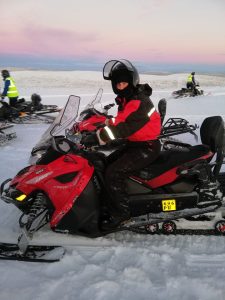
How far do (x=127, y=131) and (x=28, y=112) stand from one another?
8958mm

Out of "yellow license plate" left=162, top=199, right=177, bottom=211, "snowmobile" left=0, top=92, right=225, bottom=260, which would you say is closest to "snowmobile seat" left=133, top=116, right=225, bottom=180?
"snowmobile" left=0, top=92, right=225, bottom=260

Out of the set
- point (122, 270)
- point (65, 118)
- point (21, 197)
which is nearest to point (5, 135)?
point (65, 118)

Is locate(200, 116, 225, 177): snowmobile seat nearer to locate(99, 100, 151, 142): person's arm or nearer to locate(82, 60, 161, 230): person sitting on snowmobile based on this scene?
locate(82, 60, 161, 230): person sitting on snowmobile

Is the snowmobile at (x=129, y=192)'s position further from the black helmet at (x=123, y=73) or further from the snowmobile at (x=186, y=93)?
the snowmobile at (x=186, y=93)

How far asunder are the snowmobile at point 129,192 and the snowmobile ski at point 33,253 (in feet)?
0.07

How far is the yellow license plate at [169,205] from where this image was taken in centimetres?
372

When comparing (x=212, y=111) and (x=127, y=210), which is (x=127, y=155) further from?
(x=212, y=111)

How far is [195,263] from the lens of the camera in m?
3.33

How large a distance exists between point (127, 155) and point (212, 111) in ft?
35.7

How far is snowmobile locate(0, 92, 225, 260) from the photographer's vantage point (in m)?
3.59

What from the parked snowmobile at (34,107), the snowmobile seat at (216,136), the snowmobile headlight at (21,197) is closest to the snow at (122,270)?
the snowmobile headlight at (21,197)

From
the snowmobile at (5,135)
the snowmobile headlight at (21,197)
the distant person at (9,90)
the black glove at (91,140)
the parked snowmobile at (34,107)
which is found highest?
the black glove at (91,140)

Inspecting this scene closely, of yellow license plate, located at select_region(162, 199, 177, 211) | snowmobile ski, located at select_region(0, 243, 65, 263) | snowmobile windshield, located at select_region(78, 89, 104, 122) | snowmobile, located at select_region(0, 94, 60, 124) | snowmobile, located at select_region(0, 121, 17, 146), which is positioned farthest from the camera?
snowmobile, located at select_region(0, 94, 60, 124)

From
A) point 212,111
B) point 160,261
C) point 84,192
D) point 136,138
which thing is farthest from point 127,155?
point 212,111
